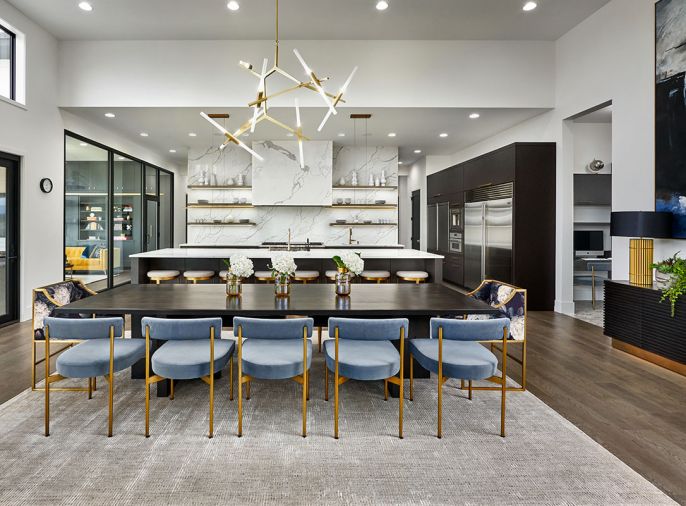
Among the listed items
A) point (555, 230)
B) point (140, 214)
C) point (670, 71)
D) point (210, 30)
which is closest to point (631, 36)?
point (670, 71)

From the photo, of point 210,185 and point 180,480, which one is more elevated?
point 210,185

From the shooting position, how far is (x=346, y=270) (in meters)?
3.15

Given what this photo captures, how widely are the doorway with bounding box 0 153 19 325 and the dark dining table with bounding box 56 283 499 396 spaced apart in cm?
271

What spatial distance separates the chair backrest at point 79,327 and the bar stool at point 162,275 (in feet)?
9.65

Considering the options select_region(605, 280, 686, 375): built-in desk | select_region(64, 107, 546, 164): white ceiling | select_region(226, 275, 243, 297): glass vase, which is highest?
select_region(64, 107, 546, 164): white ceiling

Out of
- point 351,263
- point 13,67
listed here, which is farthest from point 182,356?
point 13,67

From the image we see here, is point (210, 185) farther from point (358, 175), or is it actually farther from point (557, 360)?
point (557, 360)

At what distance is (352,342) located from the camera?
9.23 feet

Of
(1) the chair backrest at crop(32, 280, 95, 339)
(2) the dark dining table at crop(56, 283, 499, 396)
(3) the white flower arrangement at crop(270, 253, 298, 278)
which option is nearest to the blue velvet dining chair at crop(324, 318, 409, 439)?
(2) the dark dining table at crop(56, 283, 499, 396)

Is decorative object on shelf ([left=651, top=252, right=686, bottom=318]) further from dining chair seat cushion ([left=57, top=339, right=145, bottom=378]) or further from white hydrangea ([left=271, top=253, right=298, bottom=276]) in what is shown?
dining chair seat cushion ([left=57, top=339, right=145, bottom=378])

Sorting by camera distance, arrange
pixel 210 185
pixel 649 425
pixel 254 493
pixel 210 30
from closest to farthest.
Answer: pixel 254 493 → pixel 649 425 → pixel 210 30 → pixel 210 185

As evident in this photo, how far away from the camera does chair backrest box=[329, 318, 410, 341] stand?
2.34 m

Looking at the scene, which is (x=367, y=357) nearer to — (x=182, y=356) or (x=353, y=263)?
(x=353, y=263)

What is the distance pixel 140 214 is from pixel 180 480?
7793 millimetres
